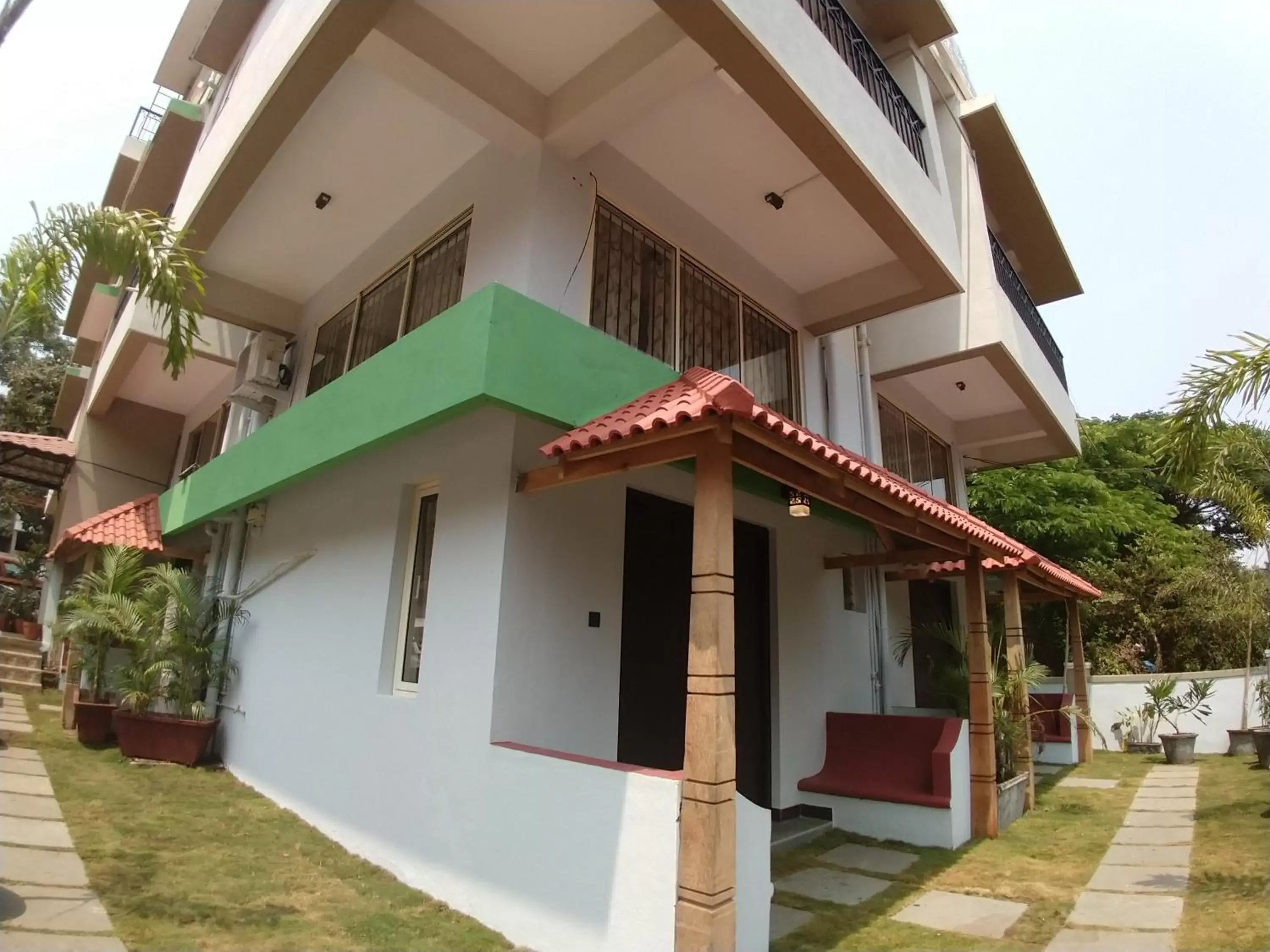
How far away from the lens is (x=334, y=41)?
5316 millimetres

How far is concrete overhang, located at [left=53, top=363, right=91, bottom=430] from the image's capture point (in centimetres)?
1770

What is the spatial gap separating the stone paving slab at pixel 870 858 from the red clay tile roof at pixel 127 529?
1040 centimetres

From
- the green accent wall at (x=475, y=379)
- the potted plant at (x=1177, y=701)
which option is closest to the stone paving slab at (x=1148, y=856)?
the green accent wall at (x=475, y=379)

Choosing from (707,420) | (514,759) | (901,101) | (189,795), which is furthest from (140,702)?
(901,101)

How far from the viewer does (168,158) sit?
40.4ft

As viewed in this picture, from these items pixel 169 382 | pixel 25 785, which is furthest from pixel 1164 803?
pixel 169 382

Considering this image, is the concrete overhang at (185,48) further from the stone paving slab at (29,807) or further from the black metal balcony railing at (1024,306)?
the black metal balcony railing at (1024,306)

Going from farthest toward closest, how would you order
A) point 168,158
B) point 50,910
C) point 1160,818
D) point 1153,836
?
point 168,158, point 1160,818, point 1153,836, point 50,910

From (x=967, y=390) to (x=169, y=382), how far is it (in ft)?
47.1

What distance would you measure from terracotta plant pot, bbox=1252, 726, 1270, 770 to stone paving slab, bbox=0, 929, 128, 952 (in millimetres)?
13156

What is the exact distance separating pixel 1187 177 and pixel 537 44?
655cm

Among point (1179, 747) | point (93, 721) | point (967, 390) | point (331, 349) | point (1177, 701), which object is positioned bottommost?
point (1179, 747)

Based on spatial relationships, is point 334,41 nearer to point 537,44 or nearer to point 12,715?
point 537,44

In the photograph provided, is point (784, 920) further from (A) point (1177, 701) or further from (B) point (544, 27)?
(A) point (1177, 701)
